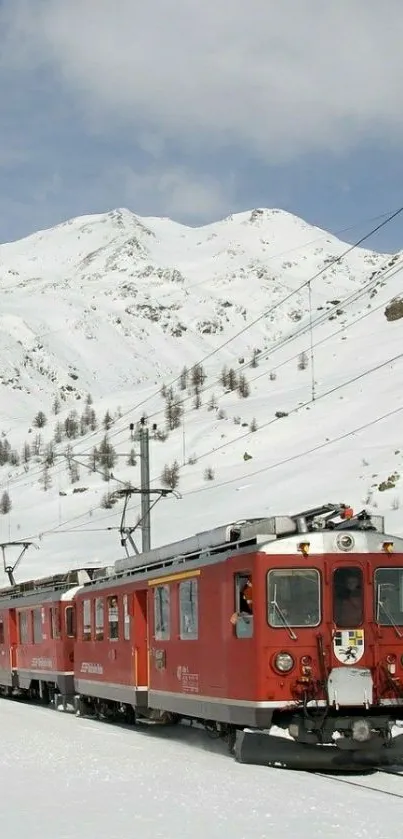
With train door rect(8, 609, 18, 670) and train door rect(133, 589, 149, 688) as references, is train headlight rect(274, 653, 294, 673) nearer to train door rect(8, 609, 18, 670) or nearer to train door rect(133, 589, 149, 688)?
train door rect(133, 589, 149, 688)

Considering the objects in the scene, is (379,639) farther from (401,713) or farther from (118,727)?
(118,727)

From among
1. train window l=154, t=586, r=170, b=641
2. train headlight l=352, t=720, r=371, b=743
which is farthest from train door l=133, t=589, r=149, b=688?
train headlight l=352, t=720, r=371, b=743

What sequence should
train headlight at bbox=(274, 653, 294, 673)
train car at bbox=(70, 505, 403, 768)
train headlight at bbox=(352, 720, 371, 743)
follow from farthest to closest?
train headlight at bbox=(274, 653, 294, 673)
train car at bbox=(70, 505, 403, 768)
train headlight at bbox=(352, 720, 371, 743)

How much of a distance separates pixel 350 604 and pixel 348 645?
50 cm

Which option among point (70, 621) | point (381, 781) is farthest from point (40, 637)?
point (381, 781)

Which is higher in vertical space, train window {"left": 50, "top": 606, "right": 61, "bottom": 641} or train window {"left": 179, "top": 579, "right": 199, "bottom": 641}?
train window {"left": 179, "top": 579, "right": 199, "bottom": 641}

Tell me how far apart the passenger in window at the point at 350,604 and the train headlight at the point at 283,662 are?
0.76m

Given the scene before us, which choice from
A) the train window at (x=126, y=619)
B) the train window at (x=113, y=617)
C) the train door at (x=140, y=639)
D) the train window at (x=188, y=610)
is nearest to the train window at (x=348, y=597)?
the train window at (x=188, y=610)

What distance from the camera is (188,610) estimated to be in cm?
1691

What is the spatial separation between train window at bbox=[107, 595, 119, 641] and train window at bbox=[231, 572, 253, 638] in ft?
20.3

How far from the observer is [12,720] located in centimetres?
2228

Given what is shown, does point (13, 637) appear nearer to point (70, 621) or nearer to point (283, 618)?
point (70, 621)

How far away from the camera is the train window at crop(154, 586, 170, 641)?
1795cm

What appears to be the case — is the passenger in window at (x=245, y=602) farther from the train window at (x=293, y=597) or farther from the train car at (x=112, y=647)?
the train car at (x=112, y=647)
